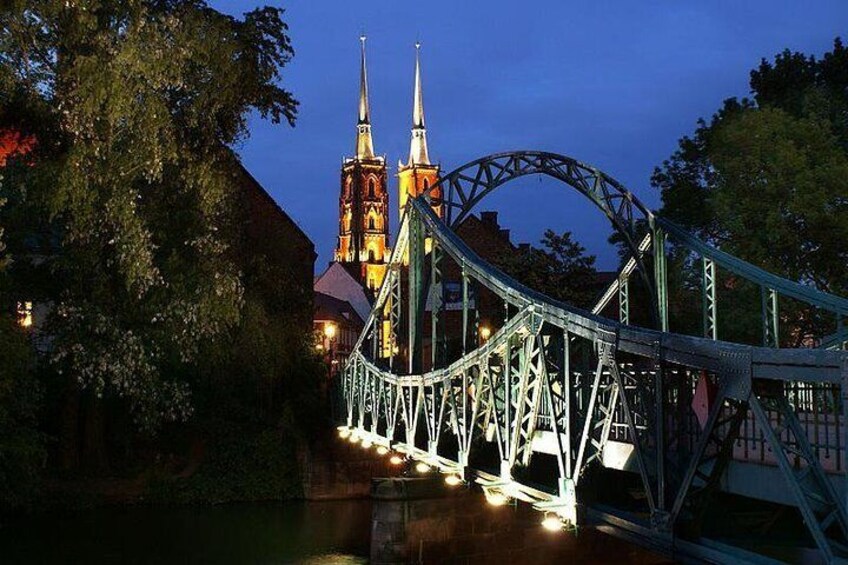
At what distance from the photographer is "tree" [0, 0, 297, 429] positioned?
2002cm

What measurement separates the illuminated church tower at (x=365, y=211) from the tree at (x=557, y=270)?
9138cm

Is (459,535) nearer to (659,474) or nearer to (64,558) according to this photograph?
(64,558)

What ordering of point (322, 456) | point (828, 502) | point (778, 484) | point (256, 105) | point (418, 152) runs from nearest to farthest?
point (828, 502) < point (778, 484) < point (256, 105) < point (322, 456) < point (418, 152)

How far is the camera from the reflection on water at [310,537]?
23766mm

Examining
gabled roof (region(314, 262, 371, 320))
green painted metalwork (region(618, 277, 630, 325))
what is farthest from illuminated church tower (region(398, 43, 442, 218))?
green painted metalwork (region(618, 277, 630, 325))

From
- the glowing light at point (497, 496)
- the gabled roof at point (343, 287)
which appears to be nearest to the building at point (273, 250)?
the glowing light at point (497, 496)

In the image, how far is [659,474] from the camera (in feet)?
37.7

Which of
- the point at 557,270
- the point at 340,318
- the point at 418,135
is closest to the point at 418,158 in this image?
the point at 418,135

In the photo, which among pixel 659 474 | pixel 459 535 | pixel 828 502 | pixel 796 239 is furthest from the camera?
pixel 796 239

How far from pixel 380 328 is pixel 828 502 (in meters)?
21.7

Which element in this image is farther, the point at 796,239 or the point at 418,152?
the point at 418,152

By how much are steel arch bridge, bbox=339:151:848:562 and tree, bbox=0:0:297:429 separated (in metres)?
4.58

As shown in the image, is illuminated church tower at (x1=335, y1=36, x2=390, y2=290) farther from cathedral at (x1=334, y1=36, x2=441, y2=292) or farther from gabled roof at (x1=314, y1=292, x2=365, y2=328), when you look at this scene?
gabled roof at (x1=314, y1=292, x2=365, y2=328)

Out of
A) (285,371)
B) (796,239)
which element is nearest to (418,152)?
(285,371)
